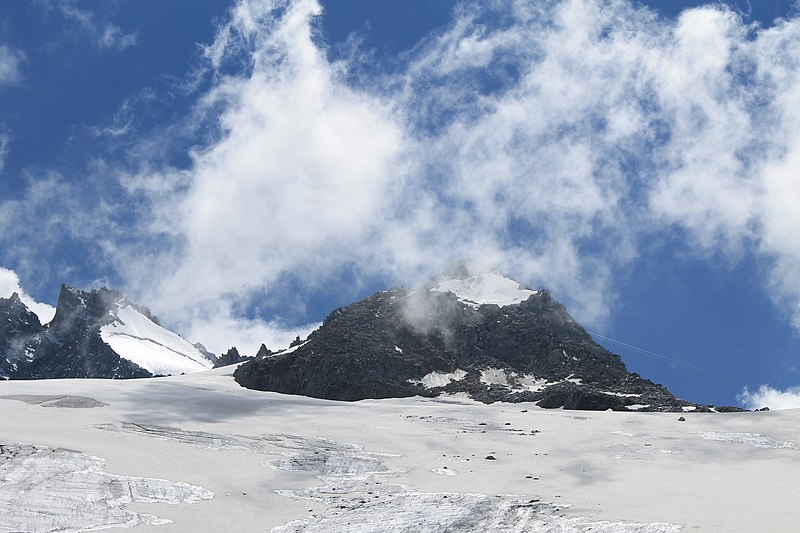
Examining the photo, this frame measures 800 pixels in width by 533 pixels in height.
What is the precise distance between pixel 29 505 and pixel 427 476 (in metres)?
12.9

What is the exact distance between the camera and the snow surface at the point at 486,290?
4777 inches

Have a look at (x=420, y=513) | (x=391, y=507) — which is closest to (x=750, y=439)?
(x=420, y=513)

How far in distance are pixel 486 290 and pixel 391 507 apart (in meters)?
108

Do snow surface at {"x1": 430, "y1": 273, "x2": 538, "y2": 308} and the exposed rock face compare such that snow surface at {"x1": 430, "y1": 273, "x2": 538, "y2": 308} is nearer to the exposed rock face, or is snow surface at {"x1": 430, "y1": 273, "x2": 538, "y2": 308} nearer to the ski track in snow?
the exposed rock face

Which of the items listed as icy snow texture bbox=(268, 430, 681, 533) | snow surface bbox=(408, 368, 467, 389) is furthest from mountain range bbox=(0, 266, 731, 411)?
icy snow texture bbox=(268, 430, 681, 533)

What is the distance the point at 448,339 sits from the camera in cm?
10825

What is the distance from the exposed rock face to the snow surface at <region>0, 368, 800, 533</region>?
120ft

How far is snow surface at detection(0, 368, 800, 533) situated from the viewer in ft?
66.2

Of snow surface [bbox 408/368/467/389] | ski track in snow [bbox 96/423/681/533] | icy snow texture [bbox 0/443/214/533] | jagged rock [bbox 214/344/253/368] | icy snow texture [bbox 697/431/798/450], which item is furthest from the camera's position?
jagged rock [bbox 214/344/253/368]

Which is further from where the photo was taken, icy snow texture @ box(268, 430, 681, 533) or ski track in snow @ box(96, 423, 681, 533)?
ski track in snow @ box(96, 423, 681, 533)

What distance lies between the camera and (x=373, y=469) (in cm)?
2791

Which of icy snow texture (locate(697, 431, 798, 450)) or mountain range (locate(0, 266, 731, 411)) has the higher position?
mountain range (locate(0, 266, 731, 411))

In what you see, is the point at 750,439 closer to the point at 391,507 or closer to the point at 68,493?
the point at 391,507

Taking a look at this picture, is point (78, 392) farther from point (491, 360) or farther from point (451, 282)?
point (451, 282)
